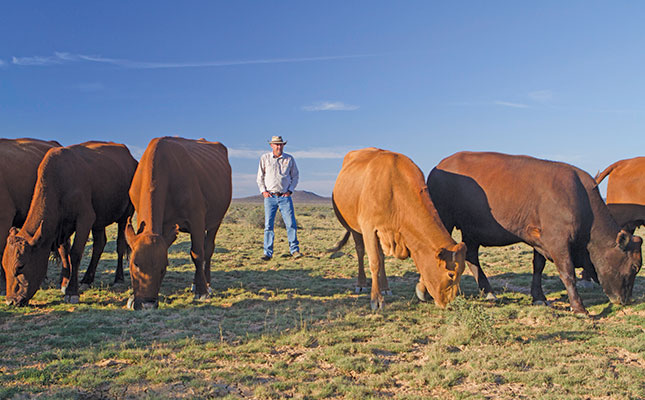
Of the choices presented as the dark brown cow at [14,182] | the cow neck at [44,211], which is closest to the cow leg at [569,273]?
the cow neck at [44,211]

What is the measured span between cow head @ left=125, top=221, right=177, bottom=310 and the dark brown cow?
2.79m

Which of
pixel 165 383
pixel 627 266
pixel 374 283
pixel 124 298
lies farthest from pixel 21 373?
A: pixel 627 266

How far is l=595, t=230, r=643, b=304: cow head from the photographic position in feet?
23.7

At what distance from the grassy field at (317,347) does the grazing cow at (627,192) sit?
142 cm

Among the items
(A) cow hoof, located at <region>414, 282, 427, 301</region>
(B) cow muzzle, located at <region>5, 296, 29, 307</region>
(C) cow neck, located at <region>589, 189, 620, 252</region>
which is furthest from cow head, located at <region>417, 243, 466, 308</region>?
(B) cow muzzle, located at <region>5, 296, 29, 307</region>

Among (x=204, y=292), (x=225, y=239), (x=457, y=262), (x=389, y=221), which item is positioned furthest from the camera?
(x=225, y=239)

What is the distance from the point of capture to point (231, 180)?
10.3 meters

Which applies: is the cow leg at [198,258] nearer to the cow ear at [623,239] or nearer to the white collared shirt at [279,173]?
the white collared shirt at [279,173]

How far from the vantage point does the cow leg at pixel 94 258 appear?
29.6ft

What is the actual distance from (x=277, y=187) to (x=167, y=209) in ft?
16.6

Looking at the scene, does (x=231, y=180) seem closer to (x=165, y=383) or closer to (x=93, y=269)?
(x=93, y=269)

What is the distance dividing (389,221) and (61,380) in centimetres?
439

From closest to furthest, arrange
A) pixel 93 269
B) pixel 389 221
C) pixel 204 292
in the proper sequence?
1. pixel 389 221
2. pixel 204 292
3. pixel 93 269

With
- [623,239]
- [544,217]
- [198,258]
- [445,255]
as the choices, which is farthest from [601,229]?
[198,258]
